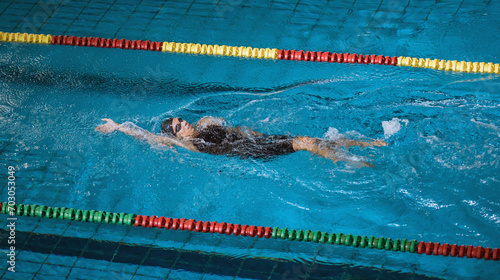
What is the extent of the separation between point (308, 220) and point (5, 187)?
2.51m

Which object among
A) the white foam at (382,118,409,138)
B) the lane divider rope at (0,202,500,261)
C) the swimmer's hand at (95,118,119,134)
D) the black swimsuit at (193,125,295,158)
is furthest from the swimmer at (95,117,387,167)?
the lane divider rope at (0,202,500,261)

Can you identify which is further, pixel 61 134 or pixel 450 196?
pixel 61 134

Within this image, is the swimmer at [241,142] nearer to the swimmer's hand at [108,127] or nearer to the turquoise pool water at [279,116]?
the turquoise pool water at [279,116]

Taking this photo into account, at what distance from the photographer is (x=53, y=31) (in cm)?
541

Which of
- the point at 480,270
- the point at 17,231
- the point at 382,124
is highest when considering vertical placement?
the point at 382,124

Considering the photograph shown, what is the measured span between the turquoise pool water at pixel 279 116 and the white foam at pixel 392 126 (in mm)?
18

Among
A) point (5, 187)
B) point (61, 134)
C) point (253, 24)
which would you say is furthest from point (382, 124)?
point (5, 187)

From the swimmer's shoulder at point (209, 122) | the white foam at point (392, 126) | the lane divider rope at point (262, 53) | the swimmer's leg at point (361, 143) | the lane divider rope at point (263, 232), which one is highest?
the lane divider rope at point (262, 53)

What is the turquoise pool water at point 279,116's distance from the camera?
146 inches

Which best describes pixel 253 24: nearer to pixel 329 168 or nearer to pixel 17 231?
pixel 329 168

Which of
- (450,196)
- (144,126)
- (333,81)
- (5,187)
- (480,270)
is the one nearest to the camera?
(480,270)

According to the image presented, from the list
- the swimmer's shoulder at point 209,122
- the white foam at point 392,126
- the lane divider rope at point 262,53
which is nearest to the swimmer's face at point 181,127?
the swimmer's shoulder at point 209,122

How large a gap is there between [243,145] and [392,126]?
52.0 inches

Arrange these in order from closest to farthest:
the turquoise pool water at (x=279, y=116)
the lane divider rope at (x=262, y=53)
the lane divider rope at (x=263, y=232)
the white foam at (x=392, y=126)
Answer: the lane divider rope at (x=263, y=232) → the turquoise pool water at (x=279, y=116) → the white foam at (x=392, y=126) → the lane divider rope at (x=262, y=53)
